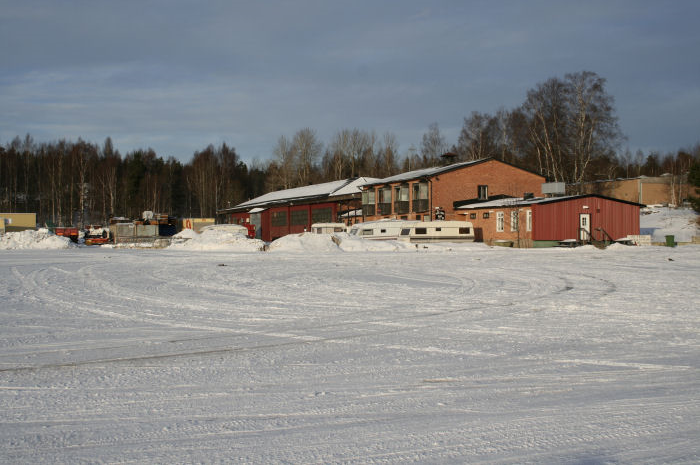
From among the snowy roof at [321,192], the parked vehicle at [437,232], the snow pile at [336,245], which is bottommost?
the snow pile at [336,245]

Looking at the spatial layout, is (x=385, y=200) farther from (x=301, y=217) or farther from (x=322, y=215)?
(x=301, y=217)

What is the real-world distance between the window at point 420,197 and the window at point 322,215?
461 inches

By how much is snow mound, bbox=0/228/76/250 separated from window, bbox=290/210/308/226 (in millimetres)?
25160

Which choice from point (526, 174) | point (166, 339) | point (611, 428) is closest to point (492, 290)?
point (166, 339)

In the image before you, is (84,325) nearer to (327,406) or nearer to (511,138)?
(327,406)

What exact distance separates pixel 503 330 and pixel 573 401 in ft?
11.5

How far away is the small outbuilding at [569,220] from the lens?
38.5 metres

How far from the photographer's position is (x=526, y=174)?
50.4 meters

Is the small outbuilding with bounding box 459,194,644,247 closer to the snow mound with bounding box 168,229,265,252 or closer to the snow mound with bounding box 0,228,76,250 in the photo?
the snow mound with bounding box 168,229,265,252

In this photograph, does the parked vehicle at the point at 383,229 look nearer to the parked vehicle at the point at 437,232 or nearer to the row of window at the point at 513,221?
the parked vehicle at the point at 437,232

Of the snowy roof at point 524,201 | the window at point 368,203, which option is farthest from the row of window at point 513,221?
the window at point 368,203

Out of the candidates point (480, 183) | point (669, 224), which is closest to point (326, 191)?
point (480, 183)

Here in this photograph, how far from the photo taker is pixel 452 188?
4753 cm

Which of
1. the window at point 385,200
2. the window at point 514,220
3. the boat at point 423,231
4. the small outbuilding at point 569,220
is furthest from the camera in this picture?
the window at point 385,200
